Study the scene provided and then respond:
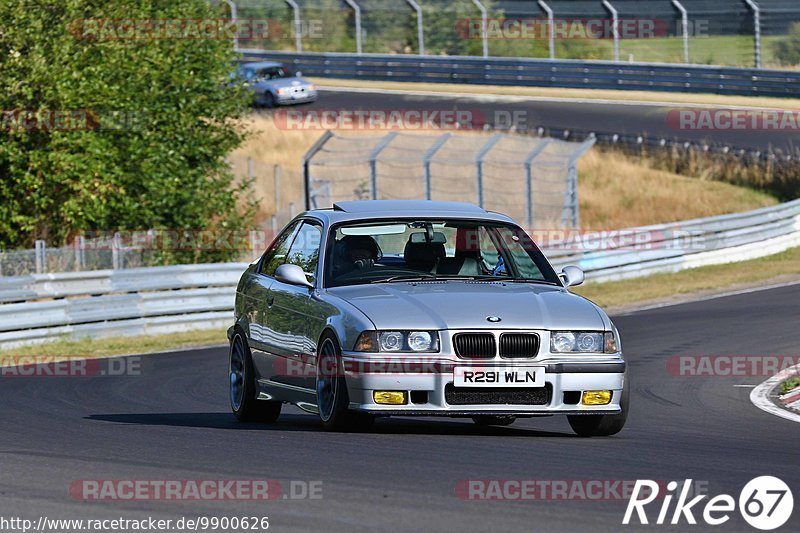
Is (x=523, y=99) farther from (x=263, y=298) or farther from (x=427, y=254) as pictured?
(x=427, y=254)

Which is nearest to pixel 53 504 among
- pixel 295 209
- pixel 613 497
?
pixel 613 497

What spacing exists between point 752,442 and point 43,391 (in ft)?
24.0

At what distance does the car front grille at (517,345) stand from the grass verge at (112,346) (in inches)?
431

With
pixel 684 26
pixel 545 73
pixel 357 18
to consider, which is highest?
pixel 684 26

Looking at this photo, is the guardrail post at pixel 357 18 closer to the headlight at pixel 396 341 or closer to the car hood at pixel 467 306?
the car hood at pixel 467 306

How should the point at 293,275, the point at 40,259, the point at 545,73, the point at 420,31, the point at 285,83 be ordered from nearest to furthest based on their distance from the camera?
the point at 293,275, the point at 40,259, the point at 285,83, the point at 545,73, the point at 420,31

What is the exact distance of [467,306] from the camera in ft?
30.5

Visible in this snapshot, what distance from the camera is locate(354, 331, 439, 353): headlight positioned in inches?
359

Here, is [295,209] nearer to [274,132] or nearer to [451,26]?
[274,132]

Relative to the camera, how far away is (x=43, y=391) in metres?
14.2

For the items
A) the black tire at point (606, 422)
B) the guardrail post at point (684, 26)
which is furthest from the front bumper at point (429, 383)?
the guardrail post at point (684, 26)

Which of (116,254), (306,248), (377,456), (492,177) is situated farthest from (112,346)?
(492,177)

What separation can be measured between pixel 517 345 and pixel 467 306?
41 cm

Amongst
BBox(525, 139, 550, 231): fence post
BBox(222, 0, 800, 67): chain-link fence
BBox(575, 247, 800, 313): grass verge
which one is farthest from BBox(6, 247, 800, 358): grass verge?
BBox(222, 0, 800, 67): chain-link fence
